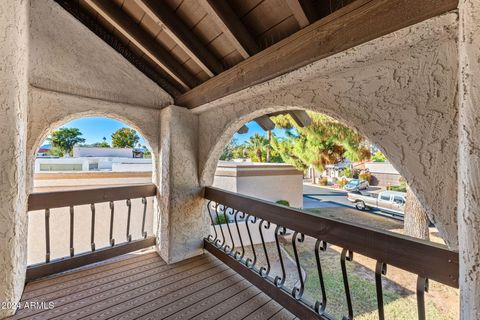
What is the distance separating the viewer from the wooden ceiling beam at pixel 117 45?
238 cm

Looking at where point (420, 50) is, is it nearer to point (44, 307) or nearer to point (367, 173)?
point (44, 307)

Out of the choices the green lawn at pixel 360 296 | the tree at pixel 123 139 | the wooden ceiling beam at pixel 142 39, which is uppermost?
the tree at pixel 123 139

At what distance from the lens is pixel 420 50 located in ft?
3.60

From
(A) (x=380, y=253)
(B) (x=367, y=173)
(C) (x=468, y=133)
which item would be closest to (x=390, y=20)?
(C) (x=468, y=133)

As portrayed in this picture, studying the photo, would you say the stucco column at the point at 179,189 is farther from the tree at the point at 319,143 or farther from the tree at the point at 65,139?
the tree at the point at 65,139

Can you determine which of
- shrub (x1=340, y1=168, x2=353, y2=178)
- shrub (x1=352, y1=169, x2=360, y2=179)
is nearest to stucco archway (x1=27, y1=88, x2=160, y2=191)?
shrub (x1=352, y1=169, x2=360, y2=179)

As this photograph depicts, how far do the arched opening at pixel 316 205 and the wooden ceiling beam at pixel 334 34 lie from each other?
0.51 metres

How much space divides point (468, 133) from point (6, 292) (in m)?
3.16

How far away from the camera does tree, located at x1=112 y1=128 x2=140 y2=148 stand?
19578mm

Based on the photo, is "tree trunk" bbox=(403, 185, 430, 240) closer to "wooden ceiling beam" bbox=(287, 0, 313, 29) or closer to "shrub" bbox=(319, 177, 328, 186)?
"wooden ceiling beam" bbox=(287, 0, 313, 29)

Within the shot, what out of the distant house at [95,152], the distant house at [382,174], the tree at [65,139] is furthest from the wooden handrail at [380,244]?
the tree at [65,139]

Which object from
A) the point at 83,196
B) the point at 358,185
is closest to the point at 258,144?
the point at 358,185

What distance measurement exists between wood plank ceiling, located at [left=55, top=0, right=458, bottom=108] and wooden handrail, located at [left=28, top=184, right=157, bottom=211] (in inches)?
55.3

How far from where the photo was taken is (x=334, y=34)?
128cm
